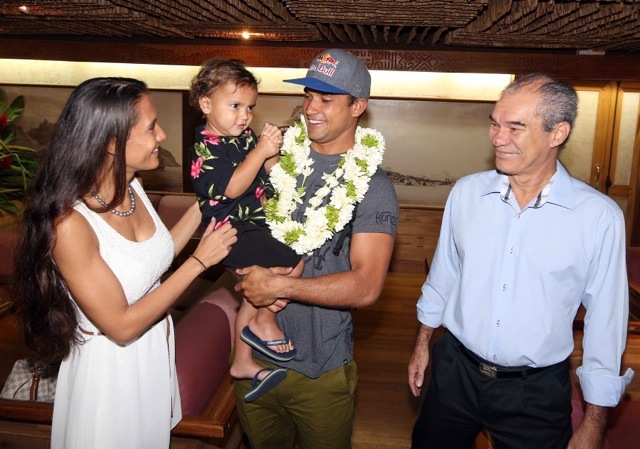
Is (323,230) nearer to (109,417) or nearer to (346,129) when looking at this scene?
(346,129)

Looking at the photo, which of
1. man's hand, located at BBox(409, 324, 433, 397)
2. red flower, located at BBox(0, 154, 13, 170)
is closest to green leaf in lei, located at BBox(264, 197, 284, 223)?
man's hand, located at BBox(409, 324, 433, 397)

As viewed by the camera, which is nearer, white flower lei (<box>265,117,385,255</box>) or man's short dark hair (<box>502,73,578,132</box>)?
man's short dark hair (<box>502,73,578,132</box>)

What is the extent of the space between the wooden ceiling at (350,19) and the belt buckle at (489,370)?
9.45 ft

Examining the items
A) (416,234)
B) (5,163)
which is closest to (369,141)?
(5,163)

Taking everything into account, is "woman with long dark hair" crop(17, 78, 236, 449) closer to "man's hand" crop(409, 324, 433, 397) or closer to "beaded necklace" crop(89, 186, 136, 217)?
"beaded necklace" crop(89, 186, 136, 217)

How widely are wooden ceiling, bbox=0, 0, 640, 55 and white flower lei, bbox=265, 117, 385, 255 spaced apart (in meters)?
2.27

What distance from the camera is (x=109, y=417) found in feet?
7.41

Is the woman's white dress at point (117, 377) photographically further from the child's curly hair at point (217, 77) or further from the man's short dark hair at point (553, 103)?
the man's short dark hair at point (553, 103)

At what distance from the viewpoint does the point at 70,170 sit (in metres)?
2.04

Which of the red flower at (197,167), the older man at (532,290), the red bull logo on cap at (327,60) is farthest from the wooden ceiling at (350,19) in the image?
the red flower at (197,167)

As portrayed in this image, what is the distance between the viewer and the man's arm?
2.28m

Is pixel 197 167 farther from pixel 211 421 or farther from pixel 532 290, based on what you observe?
pixel 532 290

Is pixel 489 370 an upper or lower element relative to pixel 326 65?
lower

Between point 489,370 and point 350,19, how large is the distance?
3.78 metres
